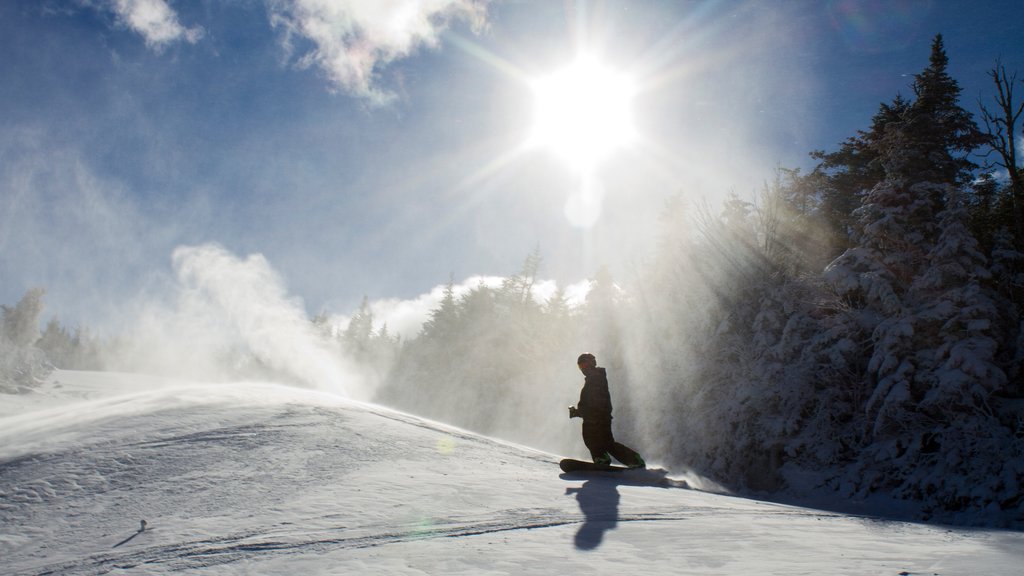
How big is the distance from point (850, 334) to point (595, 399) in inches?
352

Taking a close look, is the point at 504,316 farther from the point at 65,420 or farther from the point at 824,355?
the point at 65,420

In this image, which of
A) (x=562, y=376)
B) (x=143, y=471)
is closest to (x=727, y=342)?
(x=562, y=376)

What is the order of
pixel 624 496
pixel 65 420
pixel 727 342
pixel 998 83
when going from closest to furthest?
pixel 624 496, pixel 65 420, pixel 998 83, pixel 727 342

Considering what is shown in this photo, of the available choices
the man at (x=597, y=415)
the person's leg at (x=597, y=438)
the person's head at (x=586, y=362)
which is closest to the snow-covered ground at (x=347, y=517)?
the person's leg at (x=597, y=438)

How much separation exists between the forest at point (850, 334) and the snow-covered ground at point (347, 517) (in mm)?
7582

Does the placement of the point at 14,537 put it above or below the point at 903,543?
below

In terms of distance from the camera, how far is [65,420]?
5844mm

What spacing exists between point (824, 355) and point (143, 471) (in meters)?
15.0

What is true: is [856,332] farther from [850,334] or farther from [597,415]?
[597,415]

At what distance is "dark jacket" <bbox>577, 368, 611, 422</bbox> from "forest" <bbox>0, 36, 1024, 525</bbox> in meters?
7.26

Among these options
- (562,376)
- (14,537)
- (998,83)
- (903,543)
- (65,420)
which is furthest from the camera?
(562,376)

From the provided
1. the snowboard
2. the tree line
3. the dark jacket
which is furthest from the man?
the tree line

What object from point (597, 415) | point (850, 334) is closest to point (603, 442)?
point (597, 415)

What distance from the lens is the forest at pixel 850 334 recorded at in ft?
34.6
